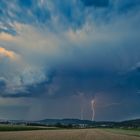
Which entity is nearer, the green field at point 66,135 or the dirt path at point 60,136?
the dirt path at point 60,136

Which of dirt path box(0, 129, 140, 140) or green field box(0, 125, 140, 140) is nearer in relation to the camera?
dirt path box(0, 129, 140, 140)

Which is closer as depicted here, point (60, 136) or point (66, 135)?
point (60, 136)

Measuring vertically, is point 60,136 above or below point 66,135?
below
